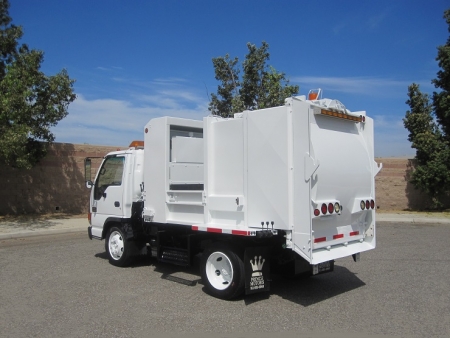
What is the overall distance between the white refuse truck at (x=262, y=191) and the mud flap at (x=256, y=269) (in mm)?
14

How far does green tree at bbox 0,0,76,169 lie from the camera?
1456cm

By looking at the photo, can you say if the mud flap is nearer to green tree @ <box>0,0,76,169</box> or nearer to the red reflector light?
the red reflector light

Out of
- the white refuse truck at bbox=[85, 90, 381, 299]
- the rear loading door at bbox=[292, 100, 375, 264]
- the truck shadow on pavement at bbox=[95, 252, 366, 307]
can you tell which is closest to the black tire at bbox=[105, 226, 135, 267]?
the truck shadow on pavement at bbox=[95, 252, 366, 307]

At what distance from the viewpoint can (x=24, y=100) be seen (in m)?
15.0

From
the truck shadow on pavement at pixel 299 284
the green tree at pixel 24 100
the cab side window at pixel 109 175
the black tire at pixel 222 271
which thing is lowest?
the truck shadow on pavement at pixel 299 284

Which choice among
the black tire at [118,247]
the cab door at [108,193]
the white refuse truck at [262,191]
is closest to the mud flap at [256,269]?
the white refuse truck at [262,191]

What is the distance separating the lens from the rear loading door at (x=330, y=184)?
613cm

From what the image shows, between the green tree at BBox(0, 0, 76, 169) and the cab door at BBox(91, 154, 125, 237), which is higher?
the green tree at BBox(0, 0, 76, 169)

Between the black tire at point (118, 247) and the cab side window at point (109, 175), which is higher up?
the cab side window at point (109, 175)

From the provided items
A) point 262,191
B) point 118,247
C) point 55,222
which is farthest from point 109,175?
point 55,222

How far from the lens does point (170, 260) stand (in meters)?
8.14

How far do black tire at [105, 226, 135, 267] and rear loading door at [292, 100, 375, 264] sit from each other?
4154 millimetres

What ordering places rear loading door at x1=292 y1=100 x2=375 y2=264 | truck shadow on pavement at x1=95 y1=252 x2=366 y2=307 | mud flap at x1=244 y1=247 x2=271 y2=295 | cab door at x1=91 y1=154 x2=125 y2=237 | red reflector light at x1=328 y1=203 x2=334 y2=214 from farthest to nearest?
cab door at x1=91 y1=154 x2=125 y2=237 < truck shadow on pavement at x1=95 y1=252 x2=366 y2=307 < mud flap at x1=244 y1=247 x2=271 y2=295 < red reflector light at x1=328 y1=203 x2=334 y2=214 < rear loading door at x1=292 y1=100 x2=375 y2=264

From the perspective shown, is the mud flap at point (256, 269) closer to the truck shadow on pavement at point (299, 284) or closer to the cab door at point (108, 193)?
the truck shadow on pavement at point (299, 284)
